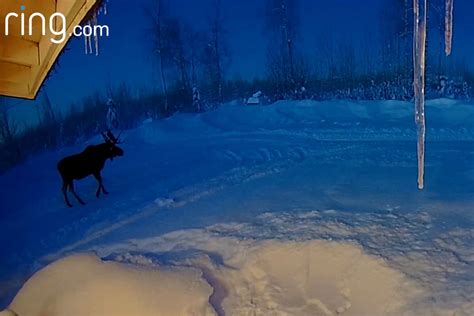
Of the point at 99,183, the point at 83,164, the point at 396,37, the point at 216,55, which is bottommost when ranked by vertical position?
the point at 99,183

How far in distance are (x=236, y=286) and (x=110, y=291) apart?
3.60ft

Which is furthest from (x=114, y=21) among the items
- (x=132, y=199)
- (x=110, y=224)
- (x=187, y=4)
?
(x=110, y=224)

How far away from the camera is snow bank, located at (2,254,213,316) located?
327 cm

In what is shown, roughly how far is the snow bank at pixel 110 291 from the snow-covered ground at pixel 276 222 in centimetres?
3

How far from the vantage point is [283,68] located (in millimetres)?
13438

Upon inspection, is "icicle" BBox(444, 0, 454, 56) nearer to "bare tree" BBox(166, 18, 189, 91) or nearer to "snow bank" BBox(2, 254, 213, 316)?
"snow bank" BBox(2, 254, 213, 316)

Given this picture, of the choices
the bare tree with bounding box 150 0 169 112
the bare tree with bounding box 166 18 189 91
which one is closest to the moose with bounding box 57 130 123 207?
the bare tree with bounding box 150 0 169 112

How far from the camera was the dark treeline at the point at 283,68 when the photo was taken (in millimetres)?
11938

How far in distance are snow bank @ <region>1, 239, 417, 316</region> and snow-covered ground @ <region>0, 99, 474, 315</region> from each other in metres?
0.02

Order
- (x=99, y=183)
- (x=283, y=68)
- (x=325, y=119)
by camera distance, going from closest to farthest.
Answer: (x=99, y=183) < (x=325, y=119) < (x=283, y=68)

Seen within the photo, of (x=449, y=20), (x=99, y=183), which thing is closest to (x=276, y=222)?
(x=449, y=20)

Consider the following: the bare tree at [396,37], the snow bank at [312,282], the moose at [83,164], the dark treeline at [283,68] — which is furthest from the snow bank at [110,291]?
the bare tree at [396,37]

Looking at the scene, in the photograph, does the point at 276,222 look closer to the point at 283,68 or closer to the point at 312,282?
the point at 312,282

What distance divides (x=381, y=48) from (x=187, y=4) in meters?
6.26
